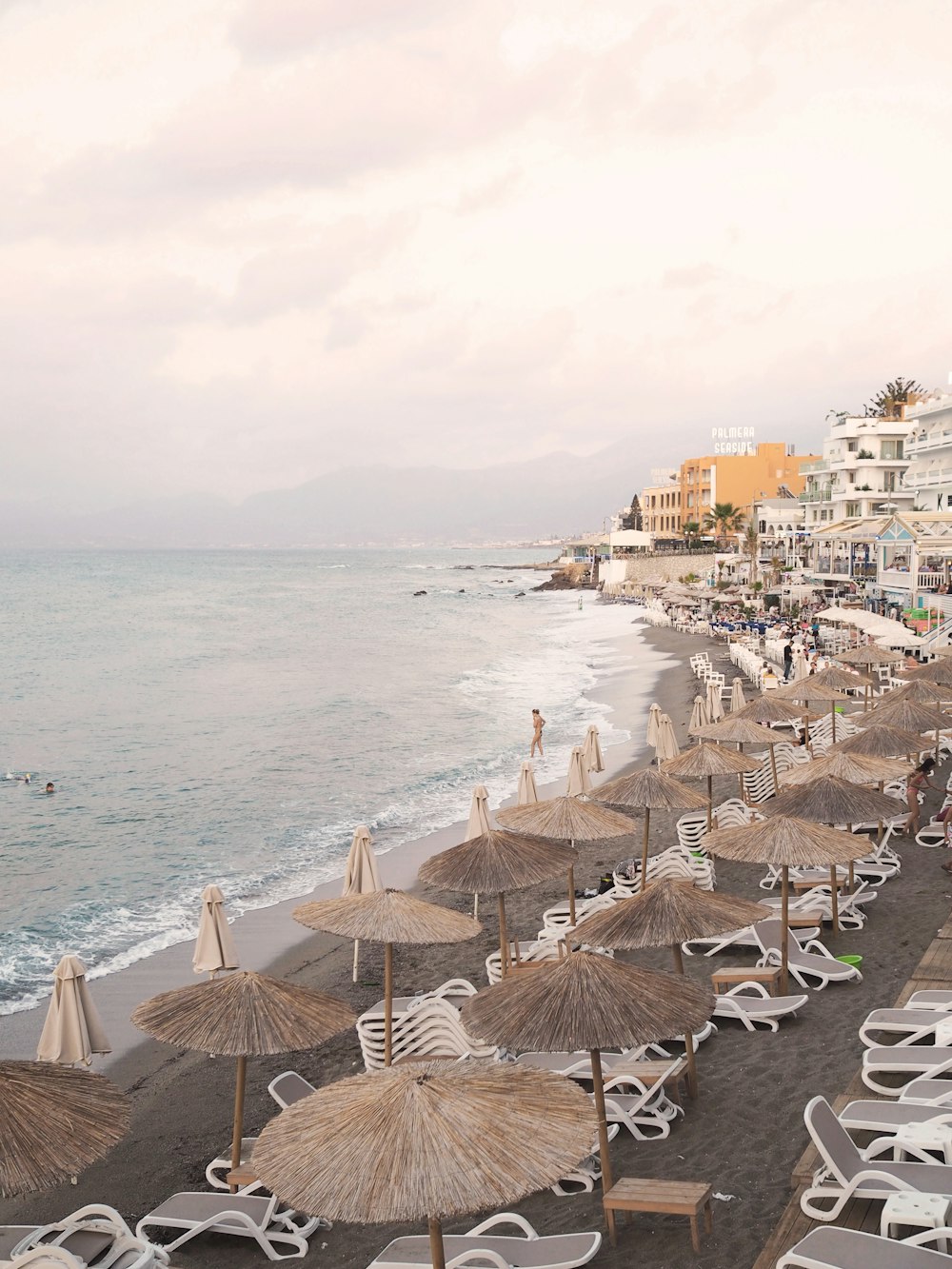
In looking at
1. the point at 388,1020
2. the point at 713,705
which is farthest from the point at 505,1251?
the point at 713,705

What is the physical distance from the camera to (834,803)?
9.68 m

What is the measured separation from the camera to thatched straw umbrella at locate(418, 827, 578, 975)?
855 centimetres

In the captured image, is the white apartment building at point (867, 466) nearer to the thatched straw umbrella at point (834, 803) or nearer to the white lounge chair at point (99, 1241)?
the thatched straw umbrella at point (834, 803)

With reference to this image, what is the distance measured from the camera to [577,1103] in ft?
14.1

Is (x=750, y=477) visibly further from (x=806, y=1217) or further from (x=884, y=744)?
(x=806, y=1217)

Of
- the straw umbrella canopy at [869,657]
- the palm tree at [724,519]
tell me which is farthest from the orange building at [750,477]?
the straw umbrella canopy at [869,657]

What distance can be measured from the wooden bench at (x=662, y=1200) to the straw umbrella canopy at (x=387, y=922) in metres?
2.33

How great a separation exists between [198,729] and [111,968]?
1888cm


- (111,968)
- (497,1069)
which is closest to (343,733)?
(111,968)

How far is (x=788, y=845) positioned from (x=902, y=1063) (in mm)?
1883

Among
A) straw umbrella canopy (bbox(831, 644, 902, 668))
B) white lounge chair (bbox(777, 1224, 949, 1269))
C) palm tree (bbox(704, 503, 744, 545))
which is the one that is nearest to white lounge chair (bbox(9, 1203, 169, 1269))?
white lounge chair (bbox(777, 1224, 949, 1269))

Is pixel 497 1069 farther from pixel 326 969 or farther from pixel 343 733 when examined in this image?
pixel 343 733

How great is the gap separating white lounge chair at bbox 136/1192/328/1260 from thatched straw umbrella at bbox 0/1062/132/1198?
4.22 ft

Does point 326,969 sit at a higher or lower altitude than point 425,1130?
lower
